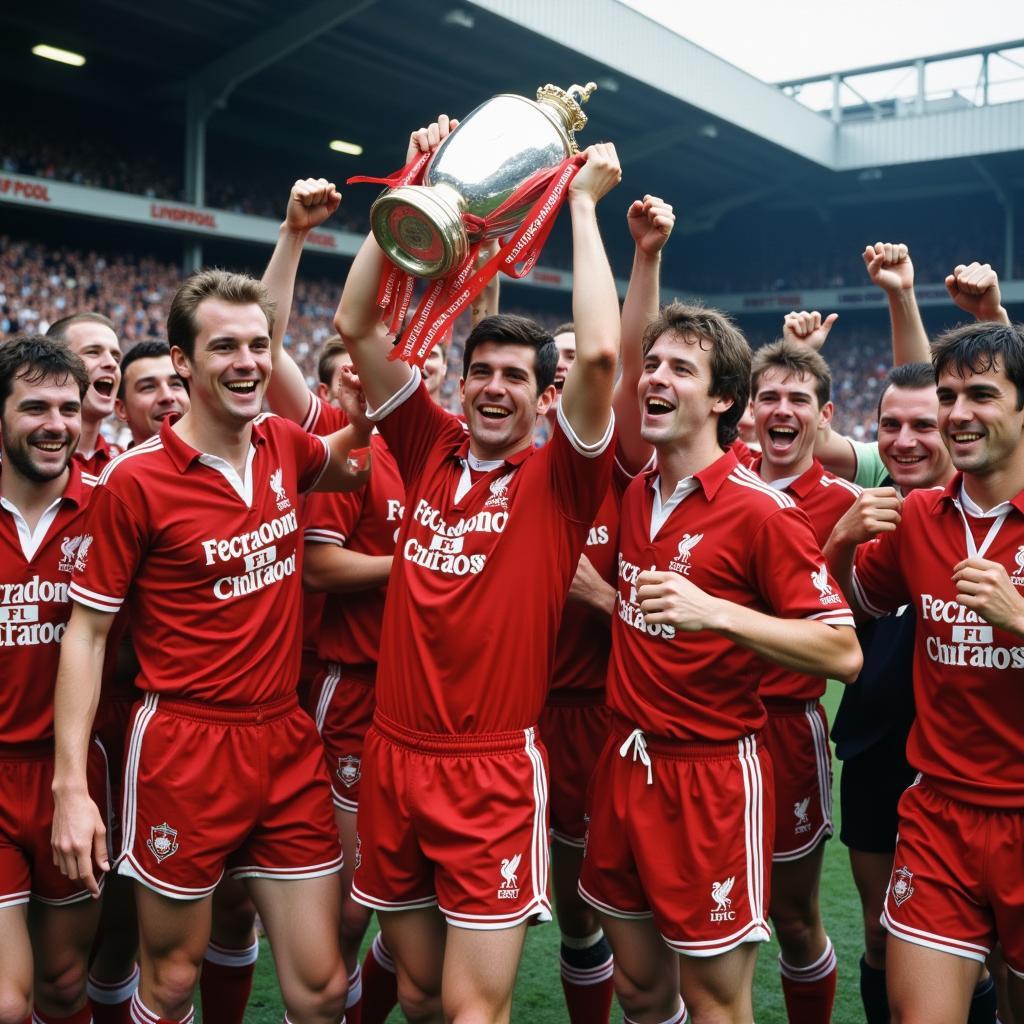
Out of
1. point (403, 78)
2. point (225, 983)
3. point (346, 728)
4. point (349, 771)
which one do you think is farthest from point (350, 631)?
point (403, 78)

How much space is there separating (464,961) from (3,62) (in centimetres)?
1991

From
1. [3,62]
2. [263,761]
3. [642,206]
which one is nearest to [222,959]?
[263,761]

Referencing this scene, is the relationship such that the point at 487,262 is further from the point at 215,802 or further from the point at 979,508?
the point at 215,802

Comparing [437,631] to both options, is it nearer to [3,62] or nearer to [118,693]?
[118,693]

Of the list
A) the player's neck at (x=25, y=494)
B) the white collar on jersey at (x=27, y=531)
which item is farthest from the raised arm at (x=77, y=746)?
the player's neck at (x=25, y=494)

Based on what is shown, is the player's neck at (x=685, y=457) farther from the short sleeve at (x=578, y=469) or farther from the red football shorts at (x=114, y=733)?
the red football shorts at (x=114, y=733)

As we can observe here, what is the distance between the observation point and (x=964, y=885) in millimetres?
2740

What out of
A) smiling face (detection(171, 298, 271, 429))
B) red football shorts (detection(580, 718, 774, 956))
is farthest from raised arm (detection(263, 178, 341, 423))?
red football shorts (detection(580, 718, 774, 956))

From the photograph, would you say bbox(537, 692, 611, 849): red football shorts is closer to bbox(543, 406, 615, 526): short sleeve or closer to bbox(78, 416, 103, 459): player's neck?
bbox(543, 406, 615, 526): short sleeve

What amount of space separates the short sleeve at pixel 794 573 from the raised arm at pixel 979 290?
1.05m

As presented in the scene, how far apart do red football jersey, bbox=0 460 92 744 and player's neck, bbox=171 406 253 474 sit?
0.38 meters

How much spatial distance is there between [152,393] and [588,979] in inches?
96.0

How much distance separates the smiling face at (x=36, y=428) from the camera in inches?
123

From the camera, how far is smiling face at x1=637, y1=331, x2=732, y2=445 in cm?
295
